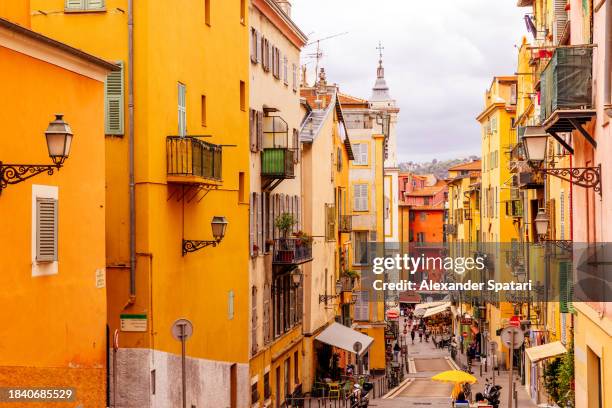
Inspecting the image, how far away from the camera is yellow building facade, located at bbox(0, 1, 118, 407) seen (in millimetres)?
14820

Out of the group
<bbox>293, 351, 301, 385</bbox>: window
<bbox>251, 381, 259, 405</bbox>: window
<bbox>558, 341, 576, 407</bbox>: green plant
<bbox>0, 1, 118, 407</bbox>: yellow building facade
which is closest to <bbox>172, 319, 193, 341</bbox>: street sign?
<bbox>0, 1, 118, 407</bbox>: yellow building facade

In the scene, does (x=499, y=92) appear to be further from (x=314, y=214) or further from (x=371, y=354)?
(x=314, y=214)

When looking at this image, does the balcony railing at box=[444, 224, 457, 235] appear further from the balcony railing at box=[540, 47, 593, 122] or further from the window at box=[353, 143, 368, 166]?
the balcony railing at box=[540, 47, 593, 122]

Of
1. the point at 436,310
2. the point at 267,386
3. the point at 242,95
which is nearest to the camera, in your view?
the point at 242,95

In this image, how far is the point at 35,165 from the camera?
1430 centimetres

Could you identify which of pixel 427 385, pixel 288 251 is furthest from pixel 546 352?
pixel 427 385

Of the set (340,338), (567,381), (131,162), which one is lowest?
(340,338)

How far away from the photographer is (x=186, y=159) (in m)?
23.7

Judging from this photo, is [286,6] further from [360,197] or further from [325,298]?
[360,197]

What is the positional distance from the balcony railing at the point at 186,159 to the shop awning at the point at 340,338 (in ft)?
75.9

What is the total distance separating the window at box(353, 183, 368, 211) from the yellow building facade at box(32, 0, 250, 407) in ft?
143

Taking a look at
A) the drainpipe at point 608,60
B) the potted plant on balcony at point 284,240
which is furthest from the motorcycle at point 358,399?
the drainpipe at point 608,60

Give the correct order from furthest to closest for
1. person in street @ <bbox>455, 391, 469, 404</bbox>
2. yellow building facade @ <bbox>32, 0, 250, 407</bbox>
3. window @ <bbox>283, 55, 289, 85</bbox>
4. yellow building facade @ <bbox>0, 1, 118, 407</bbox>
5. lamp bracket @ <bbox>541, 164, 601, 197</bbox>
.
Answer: window @ <bbox>283, 55, 289, 85</bbox> < person in street @ <bbox>455, 391, 469, 404</bbox> < yellow building facade @ <bbox>32, 0, 250, 407</bbox> < lamp bracket @ <bbox>541, 164, 601, 197</bbox> < yellow building facade @ <bbox>0, 1, 118, 407</bbox>

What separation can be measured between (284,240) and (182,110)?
542 inches
